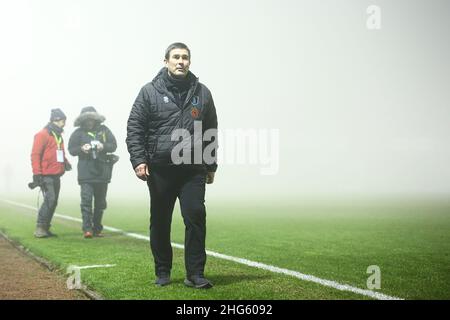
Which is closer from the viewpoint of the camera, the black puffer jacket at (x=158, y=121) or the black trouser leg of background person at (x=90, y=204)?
the black puffer jacket at (x=158, y=121)

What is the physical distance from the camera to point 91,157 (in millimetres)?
11047

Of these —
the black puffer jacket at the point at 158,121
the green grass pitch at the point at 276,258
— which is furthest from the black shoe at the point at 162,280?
the black puffer jacket at the point at 158,121

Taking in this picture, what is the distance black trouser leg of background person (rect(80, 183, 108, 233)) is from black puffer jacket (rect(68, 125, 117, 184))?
159 mm

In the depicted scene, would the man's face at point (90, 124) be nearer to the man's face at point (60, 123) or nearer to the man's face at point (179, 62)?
the man's face at point (60, 123)

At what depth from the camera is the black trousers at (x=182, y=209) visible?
5.78 metres

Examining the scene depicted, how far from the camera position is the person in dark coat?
11055 mm

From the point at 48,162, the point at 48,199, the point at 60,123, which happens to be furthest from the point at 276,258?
the point at 60,123

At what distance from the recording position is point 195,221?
579 centimetres

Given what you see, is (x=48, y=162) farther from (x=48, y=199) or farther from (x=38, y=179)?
(x=48, y=199)

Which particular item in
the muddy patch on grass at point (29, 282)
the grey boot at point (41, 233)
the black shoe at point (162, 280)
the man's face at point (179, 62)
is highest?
the man's face at point (179, 62)

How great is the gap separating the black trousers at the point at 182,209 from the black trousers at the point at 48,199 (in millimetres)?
Answer: 5968
